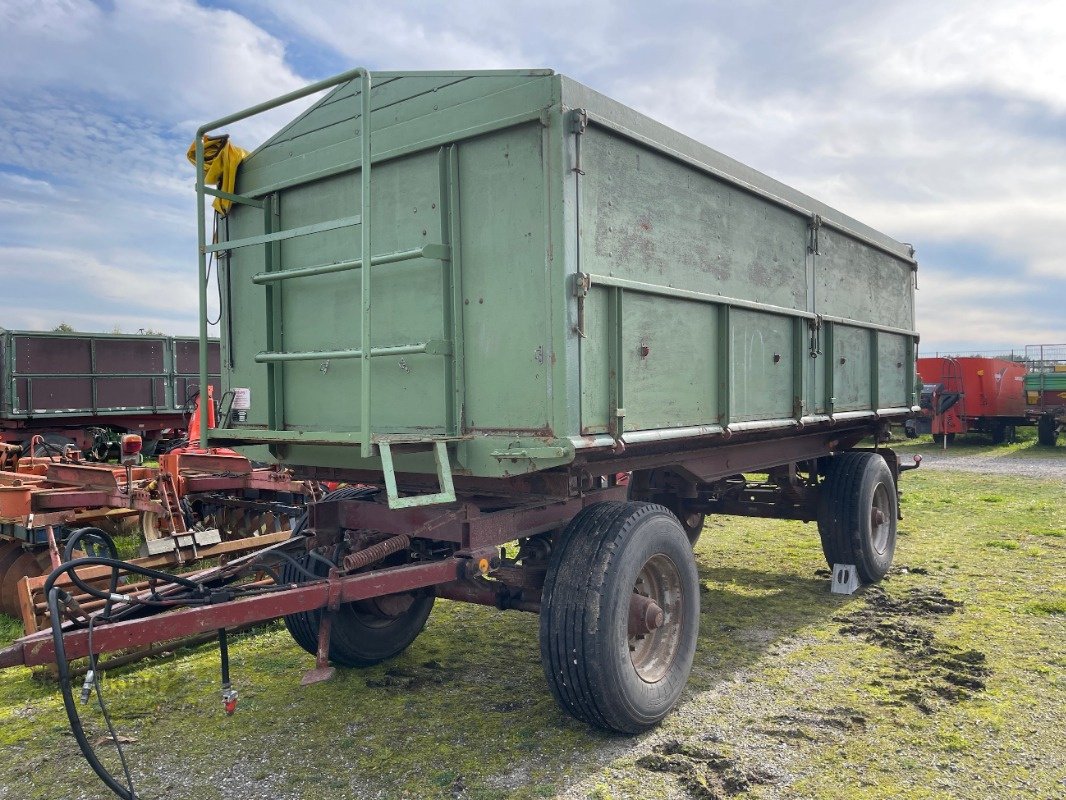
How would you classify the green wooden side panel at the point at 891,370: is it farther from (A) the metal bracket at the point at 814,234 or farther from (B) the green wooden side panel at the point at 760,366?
(B) the green wooden side panel at the point at 760,366

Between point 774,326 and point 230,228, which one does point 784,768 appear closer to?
point 774,326

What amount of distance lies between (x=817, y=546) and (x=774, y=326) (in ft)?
13.4

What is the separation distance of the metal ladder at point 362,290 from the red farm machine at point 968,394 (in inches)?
747

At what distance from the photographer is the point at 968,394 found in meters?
20.5

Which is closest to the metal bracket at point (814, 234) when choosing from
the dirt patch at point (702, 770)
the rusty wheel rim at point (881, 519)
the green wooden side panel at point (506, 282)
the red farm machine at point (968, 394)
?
the rusty wheel rim at point (881, 519)

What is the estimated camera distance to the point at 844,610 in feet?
20.4

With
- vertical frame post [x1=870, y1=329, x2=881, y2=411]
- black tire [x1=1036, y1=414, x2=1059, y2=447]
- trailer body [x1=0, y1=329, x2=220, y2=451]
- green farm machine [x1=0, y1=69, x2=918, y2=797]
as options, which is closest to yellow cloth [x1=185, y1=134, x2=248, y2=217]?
green farm machine [x1=0, y1=69, x2=918, y2=797]

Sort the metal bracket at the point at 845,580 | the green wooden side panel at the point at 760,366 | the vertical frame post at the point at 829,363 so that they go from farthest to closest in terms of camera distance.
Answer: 1. the metal bracket at the point at 845,580
2. the vertical frame post at the point at 829,363
3. the green wooden side panel at the point at 760,366

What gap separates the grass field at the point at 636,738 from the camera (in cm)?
357

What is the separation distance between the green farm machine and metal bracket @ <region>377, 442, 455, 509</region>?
0.6 inches

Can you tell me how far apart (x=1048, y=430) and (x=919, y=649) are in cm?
1851

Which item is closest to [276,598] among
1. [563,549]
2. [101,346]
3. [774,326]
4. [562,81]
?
[563,549]

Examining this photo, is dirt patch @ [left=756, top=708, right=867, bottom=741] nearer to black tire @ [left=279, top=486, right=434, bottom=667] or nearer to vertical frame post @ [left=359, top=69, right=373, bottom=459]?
black tire @ [left=279, top=486, right=434, bottom=667]

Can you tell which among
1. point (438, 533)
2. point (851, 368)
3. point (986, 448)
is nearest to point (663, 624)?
point (438, 533)
